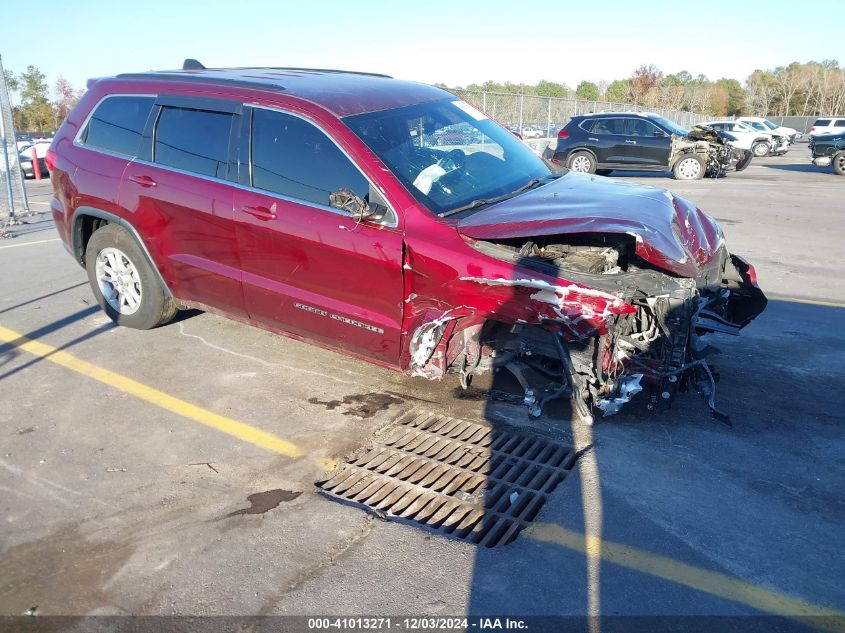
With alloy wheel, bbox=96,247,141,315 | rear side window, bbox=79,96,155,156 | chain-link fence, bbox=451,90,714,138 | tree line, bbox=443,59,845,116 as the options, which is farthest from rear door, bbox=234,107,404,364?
tree line, bbox=443,59,845,116

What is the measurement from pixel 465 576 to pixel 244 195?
9.49 ft

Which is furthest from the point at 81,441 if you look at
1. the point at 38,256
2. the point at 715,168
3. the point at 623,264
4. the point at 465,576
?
the point at 715,168

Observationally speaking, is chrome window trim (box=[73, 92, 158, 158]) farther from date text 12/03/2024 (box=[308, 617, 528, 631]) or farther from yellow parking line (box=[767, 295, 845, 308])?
yellow parking line (box=[767, 295, 845, 308])

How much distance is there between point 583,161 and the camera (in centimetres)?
1869

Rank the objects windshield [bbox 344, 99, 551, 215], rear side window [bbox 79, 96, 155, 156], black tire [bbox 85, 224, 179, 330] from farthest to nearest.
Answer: black tire [bbox 85, 224, 179, 330] → rear side window [bbox 79, 96, 155, 156] → windshield [bbox 344, 99, 551, 215]

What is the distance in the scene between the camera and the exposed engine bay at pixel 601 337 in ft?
12.4

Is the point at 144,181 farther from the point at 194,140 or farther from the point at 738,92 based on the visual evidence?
the point at 738,92

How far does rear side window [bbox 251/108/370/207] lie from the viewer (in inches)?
166

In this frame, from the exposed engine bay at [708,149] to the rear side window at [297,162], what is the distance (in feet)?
53.5

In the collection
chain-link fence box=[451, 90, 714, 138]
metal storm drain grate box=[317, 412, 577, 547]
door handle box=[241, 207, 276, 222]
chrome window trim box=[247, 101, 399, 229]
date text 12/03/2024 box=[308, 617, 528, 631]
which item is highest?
chain-link fence box=[451, 90, 714, 138]

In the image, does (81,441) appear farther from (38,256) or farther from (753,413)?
(38,256)

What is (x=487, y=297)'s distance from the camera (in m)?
3.86

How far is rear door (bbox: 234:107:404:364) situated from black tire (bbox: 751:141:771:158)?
30.9 m

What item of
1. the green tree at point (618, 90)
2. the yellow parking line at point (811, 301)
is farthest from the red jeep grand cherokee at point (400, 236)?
the green tree at point (618, 90)
